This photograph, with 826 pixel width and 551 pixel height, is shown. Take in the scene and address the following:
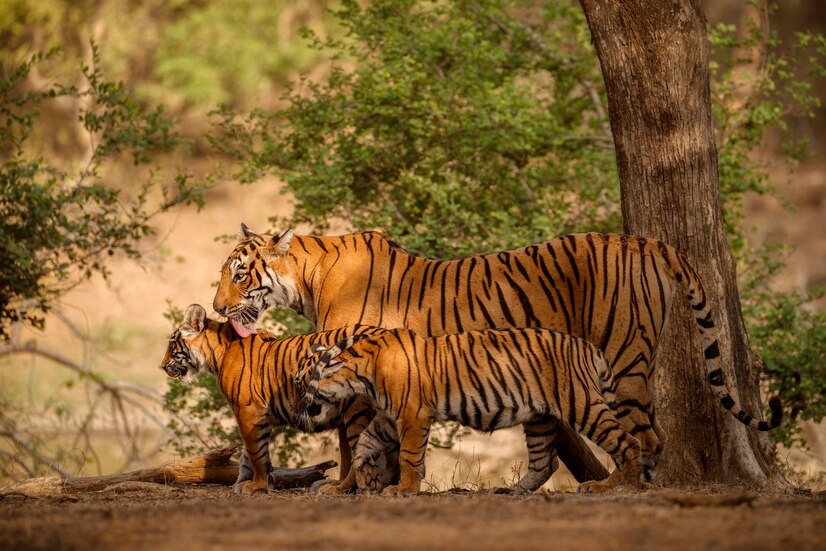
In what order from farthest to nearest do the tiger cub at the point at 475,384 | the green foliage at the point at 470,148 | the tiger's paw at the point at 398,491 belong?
the green foliage at the point at 470,148
the tiger cub at the point at 475,384
the tiger's paw at the point at 398,491

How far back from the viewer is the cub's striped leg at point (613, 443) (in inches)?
240

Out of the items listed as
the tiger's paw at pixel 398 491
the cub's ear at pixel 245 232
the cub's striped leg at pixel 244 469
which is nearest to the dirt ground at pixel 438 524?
the tiger's paw at pixel 398 491

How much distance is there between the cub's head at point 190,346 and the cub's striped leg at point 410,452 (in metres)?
1.48

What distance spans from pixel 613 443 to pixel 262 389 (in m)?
2.01

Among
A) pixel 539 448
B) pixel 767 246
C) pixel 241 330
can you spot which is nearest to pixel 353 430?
pixel 241 330

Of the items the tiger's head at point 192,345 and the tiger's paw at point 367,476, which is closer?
the tiger's paw at point 367,476

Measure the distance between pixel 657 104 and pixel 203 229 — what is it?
607 inches

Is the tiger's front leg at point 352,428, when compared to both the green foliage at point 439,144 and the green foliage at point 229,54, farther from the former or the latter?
the green foliage at point 229,54

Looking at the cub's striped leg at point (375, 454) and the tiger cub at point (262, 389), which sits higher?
the tiger cub at point (262, 389)

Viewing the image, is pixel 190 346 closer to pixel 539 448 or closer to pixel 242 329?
pixel 242 329

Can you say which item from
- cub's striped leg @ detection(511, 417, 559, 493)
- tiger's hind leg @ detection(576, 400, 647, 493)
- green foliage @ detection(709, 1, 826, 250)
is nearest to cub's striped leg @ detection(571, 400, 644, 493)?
tiger's hind leg @ detection(576, 400, 647, 493)

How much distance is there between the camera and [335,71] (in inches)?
390

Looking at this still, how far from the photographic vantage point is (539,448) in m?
6.60

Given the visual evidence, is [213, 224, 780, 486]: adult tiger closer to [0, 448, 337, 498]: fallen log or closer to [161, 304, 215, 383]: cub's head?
[161, 304, 215, 383]: cub's head
